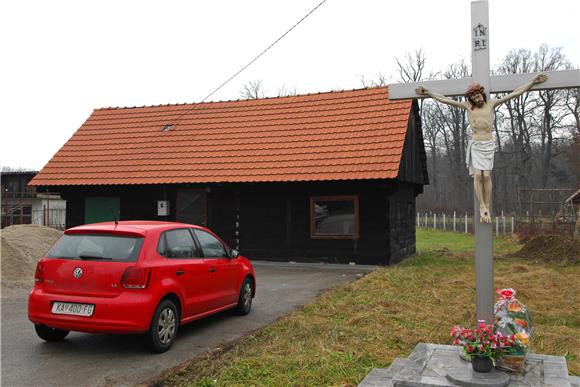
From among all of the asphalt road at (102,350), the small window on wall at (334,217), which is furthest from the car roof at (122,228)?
the small window on wall at (334,217)

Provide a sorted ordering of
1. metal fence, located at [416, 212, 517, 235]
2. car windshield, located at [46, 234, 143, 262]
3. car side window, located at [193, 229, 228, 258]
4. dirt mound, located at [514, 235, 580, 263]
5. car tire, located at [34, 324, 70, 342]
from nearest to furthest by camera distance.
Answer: car windshield, located at [46, 234, 143, 262]
car tire, located at [34, 324, 70, 342]
car side window, located at [193, 229, 228, 258]
dirt mound, located at [514, 235, 580, 263]
metal fence, located at [416, 212, 517, 235]

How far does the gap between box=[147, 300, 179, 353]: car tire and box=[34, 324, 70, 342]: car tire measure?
4.85ft

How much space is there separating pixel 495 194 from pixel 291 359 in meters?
44.0

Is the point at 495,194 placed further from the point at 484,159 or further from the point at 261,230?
the point at 484,159

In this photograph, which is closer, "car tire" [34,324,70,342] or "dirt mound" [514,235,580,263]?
"car tire" [34,324,70,342]

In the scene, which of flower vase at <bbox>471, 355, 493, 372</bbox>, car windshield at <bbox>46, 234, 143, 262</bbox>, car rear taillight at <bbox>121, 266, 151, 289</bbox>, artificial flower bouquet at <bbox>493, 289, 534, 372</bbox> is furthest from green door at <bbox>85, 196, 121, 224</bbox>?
flower vase at <bbox>471, 355, 493, 372</bbox>

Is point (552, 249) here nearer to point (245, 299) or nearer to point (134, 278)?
point (245, 299)

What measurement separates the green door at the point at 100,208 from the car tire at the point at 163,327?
12837 millimetres

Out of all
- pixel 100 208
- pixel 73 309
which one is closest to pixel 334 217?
pixel 100 208

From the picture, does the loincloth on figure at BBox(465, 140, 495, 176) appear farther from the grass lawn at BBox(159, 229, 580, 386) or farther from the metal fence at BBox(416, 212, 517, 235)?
the metal fence at BBox(416, 212, 517, 235)

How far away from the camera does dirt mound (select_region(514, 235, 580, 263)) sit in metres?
16.4

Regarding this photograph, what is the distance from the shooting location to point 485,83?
5.41m

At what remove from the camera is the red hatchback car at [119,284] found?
18.8 feet

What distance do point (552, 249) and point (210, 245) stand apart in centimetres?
1400
